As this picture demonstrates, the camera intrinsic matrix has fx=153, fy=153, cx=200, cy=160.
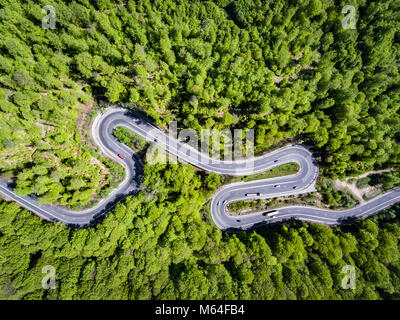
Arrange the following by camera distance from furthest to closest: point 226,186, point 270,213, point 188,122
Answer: point 226,186 < point 270,213 < point 188,122

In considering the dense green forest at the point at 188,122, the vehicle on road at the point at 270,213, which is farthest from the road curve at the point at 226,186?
the dense green forest at the point at 188,122

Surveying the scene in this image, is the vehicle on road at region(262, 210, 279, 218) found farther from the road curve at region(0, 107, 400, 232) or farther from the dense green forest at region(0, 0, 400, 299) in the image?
the dense green forest at region(0, 0, 400, 299)

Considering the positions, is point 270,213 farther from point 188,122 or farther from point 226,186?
point 188,122

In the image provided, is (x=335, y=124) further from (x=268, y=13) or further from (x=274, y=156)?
(x=268, y=13)

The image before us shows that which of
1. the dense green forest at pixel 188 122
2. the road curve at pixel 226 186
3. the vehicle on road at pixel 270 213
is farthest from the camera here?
the vehicle on road at pixel 270 213

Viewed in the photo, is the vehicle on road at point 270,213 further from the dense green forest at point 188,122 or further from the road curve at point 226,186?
the dense green forest at point 188,122

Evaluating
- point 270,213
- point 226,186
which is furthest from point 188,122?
point 270,213
